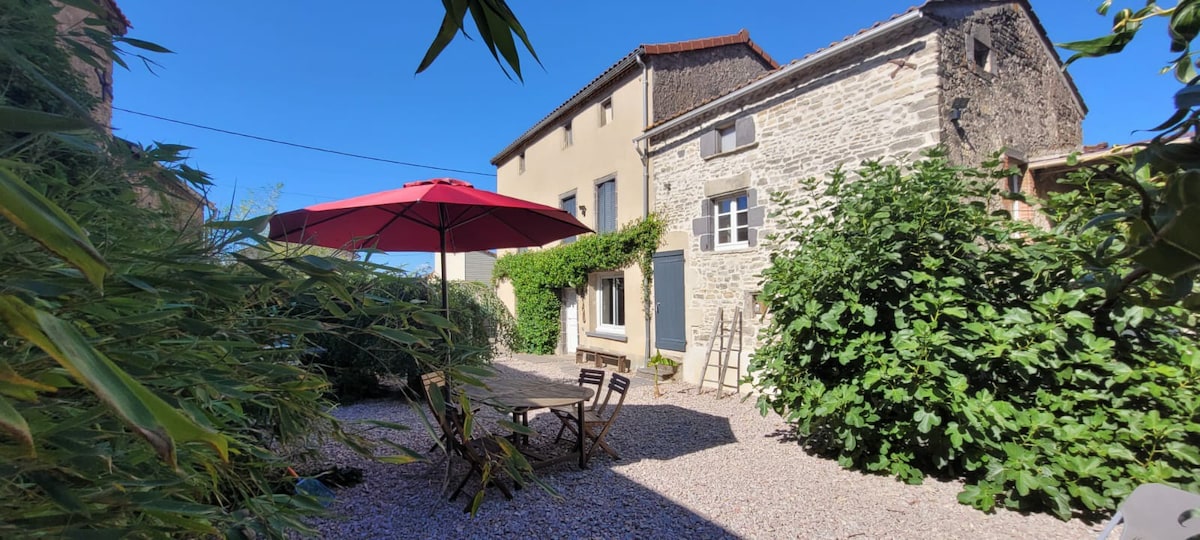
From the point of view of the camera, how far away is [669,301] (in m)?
8.90

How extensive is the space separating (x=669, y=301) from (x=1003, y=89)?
5475 millimetres

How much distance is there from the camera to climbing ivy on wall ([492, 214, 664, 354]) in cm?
943

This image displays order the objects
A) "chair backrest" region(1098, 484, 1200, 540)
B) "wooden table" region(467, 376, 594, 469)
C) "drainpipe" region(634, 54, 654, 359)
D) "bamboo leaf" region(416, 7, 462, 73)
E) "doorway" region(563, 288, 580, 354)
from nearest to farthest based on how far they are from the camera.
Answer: "bamboo leaf" region(416, 7, 462, 73) < "chair backrest" region(1098, 484, 1200, 540) < "wooden table" region(467, 376, 594, 469) < "drainpipe" region(634, 54, 654, 359) < "doorway" region(563, 288, 580, 354)

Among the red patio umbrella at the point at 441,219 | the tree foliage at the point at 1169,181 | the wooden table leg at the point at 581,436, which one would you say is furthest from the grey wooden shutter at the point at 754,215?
→ the tree foliage at the point at 1169,181

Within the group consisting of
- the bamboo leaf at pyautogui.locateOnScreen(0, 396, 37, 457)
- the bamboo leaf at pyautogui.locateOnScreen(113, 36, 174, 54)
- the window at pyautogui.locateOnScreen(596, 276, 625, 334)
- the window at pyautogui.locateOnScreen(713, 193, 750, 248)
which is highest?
the window at pyautogui.locateOnScreen(713, 193, 750, 248)

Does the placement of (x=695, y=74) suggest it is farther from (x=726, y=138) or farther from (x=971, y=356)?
(x=971, y=356)

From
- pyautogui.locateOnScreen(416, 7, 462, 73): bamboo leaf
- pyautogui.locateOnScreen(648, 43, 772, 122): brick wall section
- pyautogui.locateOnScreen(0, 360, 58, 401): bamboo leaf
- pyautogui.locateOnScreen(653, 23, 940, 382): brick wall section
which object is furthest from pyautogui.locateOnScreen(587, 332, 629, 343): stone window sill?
pyautogui.locateOnScreen(0, 360, 58, 401): bamboo leaf

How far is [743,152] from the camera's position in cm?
779

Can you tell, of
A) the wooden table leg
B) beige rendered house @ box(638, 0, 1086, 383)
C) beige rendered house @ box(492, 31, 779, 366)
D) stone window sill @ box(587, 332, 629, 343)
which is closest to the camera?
the wooden table leg

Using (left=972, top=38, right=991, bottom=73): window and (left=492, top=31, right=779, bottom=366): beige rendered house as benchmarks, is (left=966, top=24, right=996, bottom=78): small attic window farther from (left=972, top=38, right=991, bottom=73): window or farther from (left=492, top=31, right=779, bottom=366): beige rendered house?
(left=492, top=31, right=779, bottom=366): beige rendered house

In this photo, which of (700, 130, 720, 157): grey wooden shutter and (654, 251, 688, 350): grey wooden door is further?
(654, 251, 688, 350): grey wooden door

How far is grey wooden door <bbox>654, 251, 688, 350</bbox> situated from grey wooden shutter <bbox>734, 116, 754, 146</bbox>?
82.2 inches

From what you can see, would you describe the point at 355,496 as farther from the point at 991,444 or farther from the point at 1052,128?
the point at 1052,128

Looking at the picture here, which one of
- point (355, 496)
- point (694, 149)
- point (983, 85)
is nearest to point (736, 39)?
point (694, 149)
